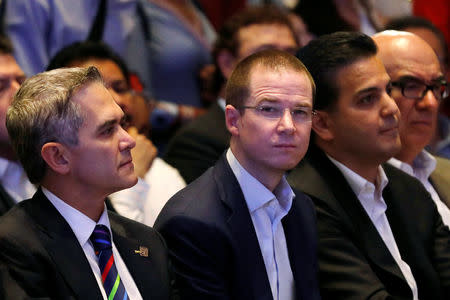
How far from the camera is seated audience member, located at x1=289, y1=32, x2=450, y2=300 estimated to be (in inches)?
96.6

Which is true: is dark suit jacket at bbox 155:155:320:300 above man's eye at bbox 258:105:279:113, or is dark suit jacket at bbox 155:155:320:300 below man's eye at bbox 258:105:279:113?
below

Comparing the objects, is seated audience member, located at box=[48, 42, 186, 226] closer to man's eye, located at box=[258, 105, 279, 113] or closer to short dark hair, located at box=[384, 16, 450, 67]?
man's eye, located at box=[258, 105, 279, 113]

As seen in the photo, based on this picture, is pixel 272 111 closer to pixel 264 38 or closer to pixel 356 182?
pixel 356 182

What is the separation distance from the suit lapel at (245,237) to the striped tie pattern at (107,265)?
34 cm

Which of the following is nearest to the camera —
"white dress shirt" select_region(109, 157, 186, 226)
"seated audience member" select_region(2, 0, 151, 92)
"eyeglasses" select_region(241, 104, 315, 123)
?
"eyeglasses" select_region(241, 104, 315, 123)

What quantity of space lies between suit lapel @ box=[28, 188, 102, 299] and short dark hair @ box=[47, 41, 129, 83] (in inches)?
47.0

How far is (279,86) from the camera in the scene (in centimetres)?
218

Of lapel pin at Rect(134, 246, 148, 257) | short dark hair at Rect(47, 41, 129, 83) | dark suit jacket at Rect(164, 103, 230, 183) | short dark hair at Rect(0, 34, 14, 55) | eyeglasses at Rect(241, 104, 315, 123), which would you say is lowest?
lapel pin at Rect(134, 246, 148, 257)

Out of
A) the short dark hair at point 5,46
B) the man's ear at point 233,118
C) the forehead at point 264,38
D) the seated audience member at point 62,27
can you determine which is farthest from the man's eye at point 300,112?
the seated audience member at point 62,27

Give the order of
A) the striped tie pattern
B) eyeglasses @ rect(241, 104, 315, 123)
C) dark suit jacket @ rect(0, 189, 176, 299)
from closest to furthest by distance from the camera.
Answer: dark suit jacket @ rect(0, 189, 176, 299) < the striped tie pattern < eyeglasses @ rect(241, 104, 315, 123)

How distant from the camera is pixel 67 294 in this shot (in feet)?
6.05

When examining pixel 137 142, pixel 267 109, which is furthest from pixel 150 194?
pixel 267 109

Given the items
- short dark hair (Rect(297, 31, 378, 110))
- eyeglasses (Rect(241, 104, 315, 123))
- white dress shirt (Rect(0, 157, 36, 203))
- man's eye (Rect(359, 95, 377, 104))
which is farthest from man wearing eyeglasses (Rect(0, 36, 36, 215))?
man's eye (Rect(359, 95, 377, 104))

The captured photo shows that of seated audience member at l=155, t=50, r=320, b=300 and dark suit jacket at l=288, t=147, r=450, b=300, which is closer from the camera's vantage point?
seated audience member at l=155, t=50, r=320, b=300
